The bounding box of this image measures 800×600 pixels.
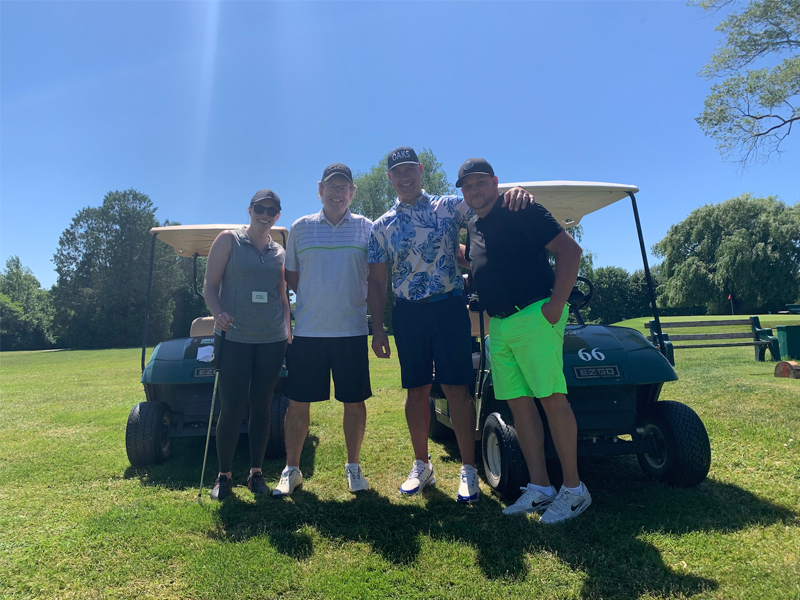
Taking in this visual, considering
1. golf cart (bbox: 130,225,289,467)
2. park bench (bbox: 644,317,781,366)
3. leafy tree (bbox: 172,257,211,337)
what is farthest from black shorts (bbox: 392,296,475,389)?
leafy tree (bbox: 172,257,211,337)

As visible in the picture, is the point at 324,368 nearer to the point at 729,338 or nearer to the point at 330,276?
the point at 330,276

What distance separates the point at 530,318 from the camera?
271cm

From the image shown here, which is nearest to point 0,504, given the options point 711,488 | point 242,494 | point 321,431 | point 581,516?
point 242,494

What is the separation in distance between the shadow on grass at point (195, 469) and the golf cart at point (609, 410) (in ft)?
4.77

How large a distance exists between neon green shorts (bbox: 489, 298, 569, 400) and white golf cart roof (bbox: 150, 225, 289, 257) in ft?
8.24

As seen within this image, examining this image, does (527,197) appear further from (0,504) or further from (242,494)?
(0,504)

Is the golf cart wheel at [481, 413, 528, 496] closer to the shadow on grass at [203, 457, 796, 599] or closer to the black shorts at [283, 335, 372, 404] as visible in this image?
the shadow on grass at [203, 457, 796, 599]

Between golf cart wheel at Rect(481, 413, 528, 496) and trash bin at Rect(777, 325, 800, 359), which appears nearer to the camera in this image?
golf cart wheel at Rect(481, 413, 528, 496)

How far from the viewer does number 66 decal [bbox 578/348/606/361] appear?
3082 mm

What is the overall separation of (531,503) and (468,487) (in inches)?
16.5

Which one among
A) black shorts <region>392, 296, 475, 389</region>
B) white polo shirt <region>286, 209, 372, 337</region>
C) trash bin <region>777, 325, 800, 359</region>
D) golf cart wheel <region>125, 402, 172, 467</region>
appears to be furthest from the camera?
trash bin <region>777, 325, 800, 359</region>

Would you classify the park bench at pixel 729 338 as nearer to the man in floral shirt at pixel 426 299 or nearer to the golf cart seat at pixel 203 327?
the man in floral shirt at pixel 426 299

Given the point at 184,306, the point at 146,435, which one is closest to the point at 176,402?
the point at 146,435

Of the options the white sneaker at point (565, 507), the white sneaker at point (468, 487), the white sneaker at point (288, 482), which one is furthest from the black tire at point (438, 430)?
the white sneaker at point (565, 507)
